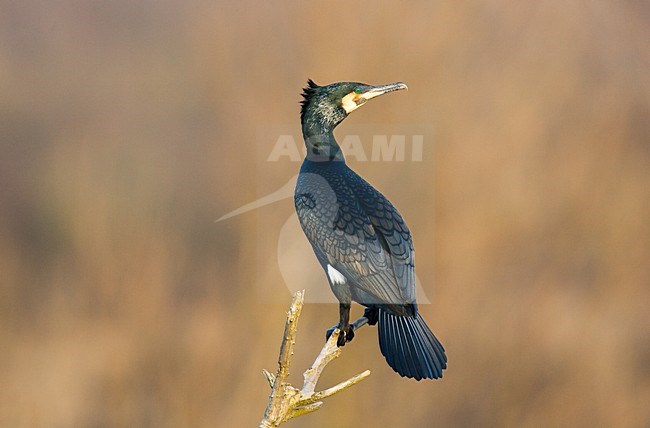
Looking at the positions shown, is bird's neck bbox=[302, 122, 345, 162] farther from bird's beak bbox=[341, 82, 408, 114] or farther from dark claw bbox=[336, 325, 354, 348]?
dark claw bbox=[336, 325, 354, 348]

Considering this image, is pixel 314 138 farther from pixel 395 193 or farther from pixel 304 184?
pixel 395 193

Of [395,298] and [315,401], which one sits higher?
[395,298]

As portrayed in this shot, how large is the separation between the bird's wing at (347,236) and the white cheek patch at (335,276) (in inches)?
0.5

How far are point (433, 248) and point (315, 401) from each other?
2.06m

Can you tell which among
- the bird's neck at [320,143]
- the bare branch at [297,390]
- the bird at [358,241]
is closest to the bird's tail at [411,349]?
the bird at [358,241]

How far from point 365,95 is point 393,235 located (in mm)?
245

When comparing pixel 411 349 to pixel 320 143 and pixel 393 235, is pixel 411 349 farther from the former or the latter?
pixel 320 143

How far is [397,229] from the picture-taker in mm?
1521

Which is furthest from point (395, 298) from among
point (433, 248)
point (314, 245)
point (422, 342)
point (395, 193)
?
point (433, 248)

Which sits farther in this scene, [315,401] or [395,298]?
[315,401]

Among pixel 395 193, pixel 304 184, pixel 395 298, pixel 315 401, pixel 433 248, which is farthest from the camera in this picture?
pixel 433 248

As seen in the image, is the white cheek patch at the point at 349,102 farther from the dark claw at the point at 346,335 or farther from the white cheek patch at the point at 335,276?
the dark claw at the point at 346,335

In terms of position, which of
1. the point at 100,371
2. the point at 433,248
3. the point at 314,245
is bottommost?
the point at 100,371

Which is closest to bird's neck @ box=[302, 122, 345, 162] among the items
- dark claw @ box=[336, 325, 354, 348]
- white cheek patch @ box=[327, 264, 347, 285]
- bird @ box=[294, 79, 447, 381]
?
bird @ box=[294, 79, 447, 381]
